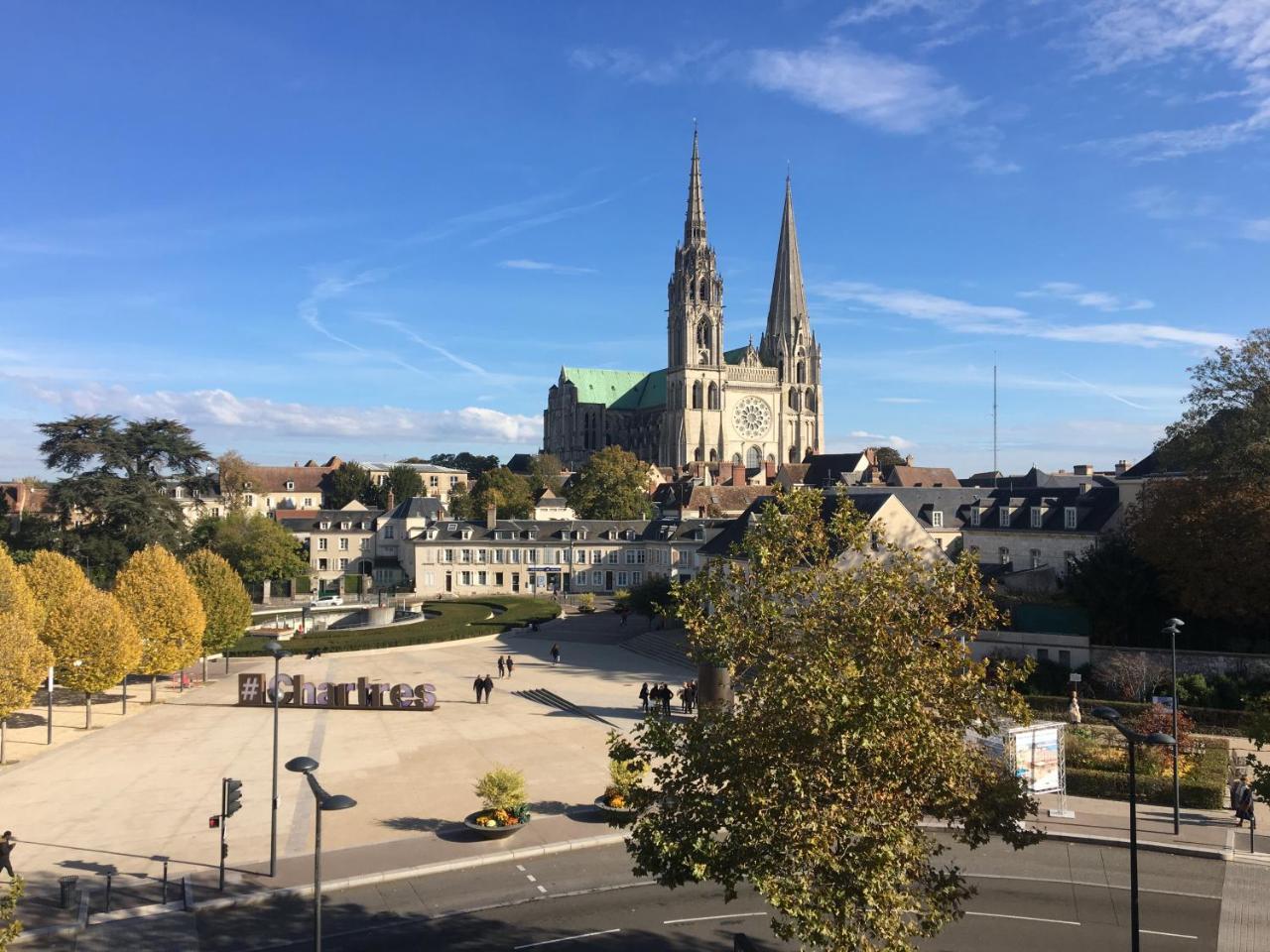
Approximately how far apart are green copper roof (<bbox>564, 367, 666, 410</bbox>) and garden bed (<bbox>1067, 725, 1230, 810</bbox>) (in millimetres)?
159830

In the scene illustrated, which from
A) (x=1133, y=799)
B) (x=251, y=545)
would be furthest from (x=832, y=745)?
(x=251, y=545)

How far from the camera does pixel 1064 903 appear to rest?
19609 mm

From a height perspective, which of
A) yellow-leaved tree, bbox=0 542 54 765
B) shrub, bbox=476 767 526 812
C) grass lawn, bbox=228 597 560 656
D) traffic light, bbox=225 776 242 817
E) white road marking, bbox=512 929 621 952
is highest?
yellow-leaved tree, bbox=0 542 54 765

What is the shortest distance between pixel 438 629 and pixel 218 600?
14.4 metres

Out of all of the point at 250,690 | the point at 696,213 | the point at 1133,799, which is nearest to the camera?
the point at 1133,799

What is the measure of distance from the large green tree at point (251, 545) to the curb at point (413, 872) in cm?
6225

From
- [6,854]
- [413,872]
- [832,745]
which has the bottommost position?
[413,872]

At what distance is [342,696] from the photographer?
3975 cm

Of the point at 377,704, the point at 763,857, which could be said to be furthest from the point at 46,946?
the point at 377,704

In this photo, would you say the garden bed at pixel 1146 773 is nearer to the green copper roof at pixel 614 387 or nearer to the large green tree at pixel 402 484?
the large green tree at pixel 402 484

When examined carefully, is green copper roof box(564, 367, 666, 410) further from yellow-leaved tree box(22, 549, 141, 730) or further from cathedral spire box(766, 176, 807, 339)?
yellow-leaved tree box(22, 549, 141, 730)

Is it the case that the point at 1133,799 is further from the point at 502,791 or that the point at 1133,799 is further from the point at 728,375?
the point at 728,375

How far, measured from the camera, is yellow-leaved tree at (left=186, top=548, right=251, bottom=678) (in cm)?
4731

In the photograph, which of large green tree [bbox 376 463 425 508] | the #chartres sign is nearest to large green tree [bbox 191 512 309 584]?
large green tree [bbox 376 463 425 508]
